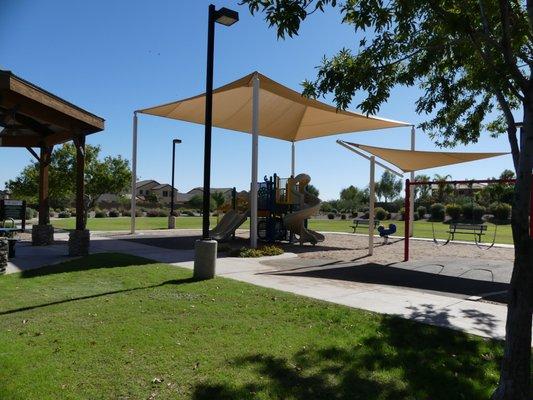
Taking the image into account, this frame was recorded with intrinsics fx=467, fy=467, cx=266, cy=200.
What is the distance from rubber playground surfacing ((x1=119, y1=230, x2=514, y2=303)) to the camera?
9.39 m

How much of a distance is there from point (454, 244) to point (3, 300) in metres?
16.9

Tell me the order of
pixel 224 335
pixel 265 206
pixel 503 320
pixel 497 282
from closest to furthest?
pixel 224 335
pixel 503 320
pixel 497 282
pixel 265 206

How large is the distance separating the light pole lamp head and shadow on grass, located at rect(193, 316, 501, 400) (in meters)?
6.58

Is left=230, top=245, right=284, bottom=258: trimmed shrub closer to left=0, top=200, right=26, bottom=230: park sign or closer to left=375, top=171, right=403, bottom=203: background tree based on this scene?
left=0, top=200, right=26, bottom=230: park sign

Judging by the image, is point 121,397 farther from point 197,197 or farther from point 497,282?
point 197,197

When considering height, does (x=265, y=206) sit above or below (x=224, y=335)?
above

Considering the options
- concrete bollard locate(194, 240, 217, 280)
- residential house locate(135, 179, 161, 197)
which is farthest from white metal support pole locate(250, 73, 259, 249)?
residential house locate(135, 179, 161, 197)

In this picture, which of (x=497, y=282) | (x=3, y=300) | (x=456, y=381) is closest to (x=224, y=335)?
(x=456, y=381)

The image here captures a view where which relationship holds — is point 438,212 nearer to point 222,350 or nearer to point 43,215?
point 43,215

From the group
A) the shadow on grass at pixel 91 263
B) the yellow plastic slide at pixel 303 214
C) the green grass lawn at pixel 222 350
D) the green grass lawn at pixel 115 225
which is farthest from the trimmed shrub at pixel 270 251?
the green grass lawn at pixel 115 225

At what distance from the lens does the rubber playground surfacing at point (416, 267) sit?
939 cm

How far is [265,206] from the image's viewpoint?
1905cm

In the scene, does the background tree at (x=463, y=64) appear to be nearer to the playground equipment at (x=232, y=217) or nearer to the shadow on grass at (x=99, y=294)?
the shadow on grass at (x=99, y=294)

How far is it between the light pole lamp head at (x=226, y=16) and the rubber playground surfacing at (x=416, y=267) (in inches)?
214
